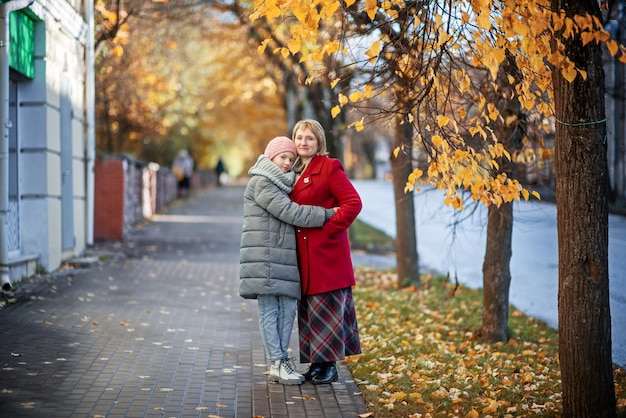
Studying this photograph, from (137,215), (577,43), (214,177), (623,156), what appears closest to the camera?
(577,43)

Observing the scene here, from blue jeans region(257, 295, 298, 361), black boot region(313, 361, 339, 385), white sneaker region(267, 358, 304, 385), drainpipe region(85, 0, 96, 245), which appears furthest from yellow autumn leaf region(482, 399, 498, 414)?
drainpipe region(85, 0, 96, 245)

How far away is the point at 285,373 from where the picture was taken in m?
6.80

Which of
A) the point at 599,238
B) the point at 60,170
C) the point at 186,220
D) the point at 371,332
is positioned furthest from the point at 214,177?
the point at 599,238

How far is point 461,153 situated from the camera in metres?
6.09

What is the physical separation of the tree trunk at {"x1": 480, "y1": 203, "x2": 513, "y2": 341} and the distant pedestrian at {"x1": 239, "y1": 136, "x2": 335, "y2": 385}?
3170mm

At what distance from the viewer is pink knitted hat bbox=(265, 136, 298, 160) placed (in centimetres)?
669

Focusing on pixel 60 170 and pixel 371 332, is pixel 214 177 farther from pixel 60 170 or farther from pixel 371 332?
pixel 371 332

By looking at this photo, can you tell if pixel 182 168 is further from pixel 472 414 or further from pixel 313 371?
pixel 472 414

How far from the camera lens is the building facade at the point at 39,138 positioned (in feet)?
35.9

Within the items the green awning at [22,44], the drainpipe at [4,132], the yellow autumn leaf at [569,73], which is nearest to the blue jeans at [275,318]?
the yellow autumn leaf at [569,73]

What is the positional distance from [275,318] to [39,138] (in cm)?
682

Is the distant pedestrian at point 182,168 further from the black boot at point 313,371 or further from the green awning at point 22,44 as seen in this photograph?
the black boot at point 313,371

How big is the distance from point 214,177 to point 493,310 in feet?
174

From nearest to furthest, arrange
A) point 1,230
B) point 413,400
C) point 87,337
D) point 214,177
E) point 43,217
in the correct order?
point 413,400 < point 87,337 < point 1,230 < point 43,217 < point 214,177
